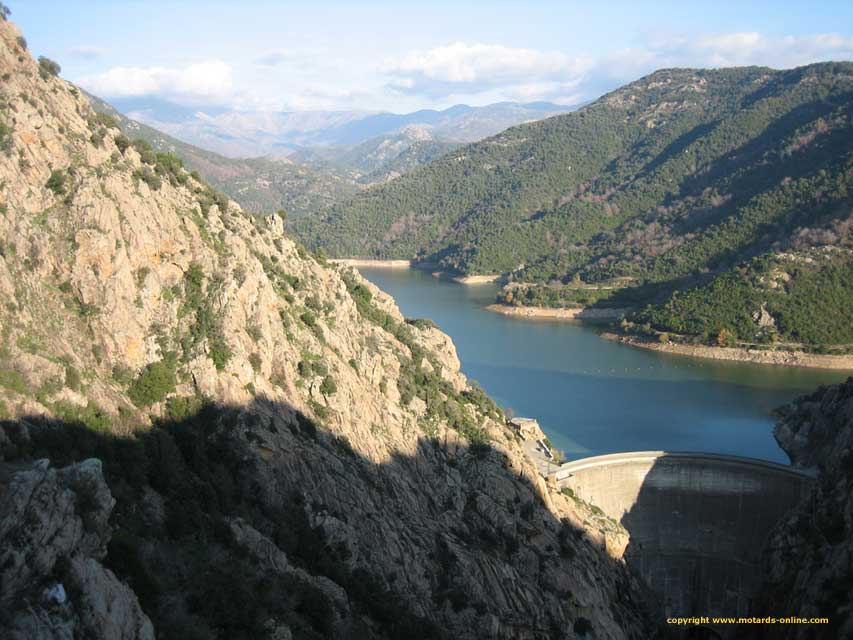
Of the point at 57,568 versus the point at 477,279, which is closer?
the point at 57,568

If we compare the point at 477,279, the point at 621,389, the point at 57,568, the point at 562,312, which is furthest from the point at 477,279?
the point at 57,568

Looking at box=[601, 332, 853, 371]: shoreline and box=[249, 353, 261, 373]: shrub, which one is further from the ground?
box=[249, 353, 261, 373]: shrub

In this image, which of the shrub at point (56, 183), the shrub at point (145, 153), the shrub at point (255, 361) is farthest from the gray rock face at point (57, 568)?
the shrub at point (145, 153)

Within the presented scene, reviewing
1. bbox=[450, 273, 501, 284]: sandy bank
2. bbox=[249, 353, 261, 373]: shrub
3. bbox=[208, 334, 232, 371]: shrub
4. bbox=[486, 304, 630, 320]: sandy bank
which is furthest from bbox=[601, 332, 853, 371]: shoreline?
bbox=[208, 334, 232, 371]: shrub

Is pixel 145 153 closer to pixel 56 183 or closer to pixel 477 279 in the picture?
pixel 56 183

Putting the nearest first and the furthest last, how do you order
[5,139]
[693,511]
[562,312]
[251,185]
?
1. [5,139]
2. [693,511]
3. [562,312]
4. [251,185]

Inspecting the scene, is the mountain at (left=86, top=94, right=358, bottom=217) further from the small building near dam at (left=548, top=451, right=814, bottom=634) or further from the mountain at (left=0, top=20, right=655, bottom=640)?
the mountain at (left=0, top=20, right=655, bottom=640)
